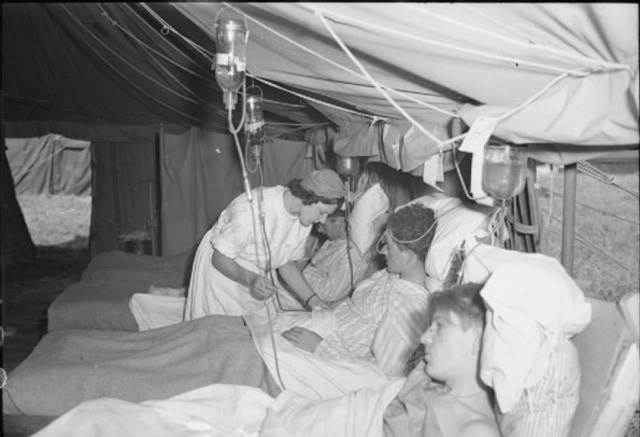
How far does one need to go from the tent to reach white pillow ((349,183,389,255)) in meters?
0.52

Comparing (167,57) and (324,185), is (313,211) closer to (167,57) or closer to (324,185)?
(324,185)

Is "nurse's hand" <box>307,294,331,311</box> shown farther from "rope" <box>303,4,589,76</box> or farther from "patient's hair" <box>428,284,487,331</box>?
"rope" <box>303,4,589,76</box>

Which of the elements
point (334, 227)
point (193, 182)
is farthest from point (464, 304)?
point (193, 182)

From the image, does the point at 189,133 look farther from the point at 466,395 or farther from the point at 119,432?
the point at 466,395

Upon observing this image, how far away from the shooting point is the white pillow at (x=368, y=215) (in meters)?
4.65

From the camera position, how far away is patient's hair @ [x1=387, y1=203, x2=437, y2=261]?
3213 millimetres

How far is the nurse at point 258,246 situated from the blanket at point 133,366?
576 mm

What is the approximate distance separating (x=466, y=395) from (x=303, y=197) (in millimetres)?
1943

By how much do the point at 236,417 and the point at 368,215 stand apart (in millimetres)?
2559

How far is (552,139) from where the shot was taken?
158cm

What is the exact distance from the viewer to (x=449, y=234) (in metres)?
2.93

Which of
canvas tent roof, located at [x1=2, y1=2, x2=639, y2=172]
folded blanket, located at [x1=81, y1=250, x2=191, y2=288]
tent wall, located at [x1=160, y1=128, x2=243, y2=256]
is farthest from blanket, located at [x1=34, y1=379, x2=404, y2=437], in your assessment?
tent wall, located at [x1=160, y1=128, x2=243, y2=256]

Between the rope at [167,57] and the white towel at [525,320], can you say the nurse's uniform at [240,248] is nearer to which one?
the rope at [167,57]

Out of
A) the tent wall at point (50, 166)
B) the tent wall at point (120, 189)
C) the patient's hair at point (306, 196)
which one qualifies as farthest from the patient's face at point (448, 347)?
the tent wall at point (50, 166)
